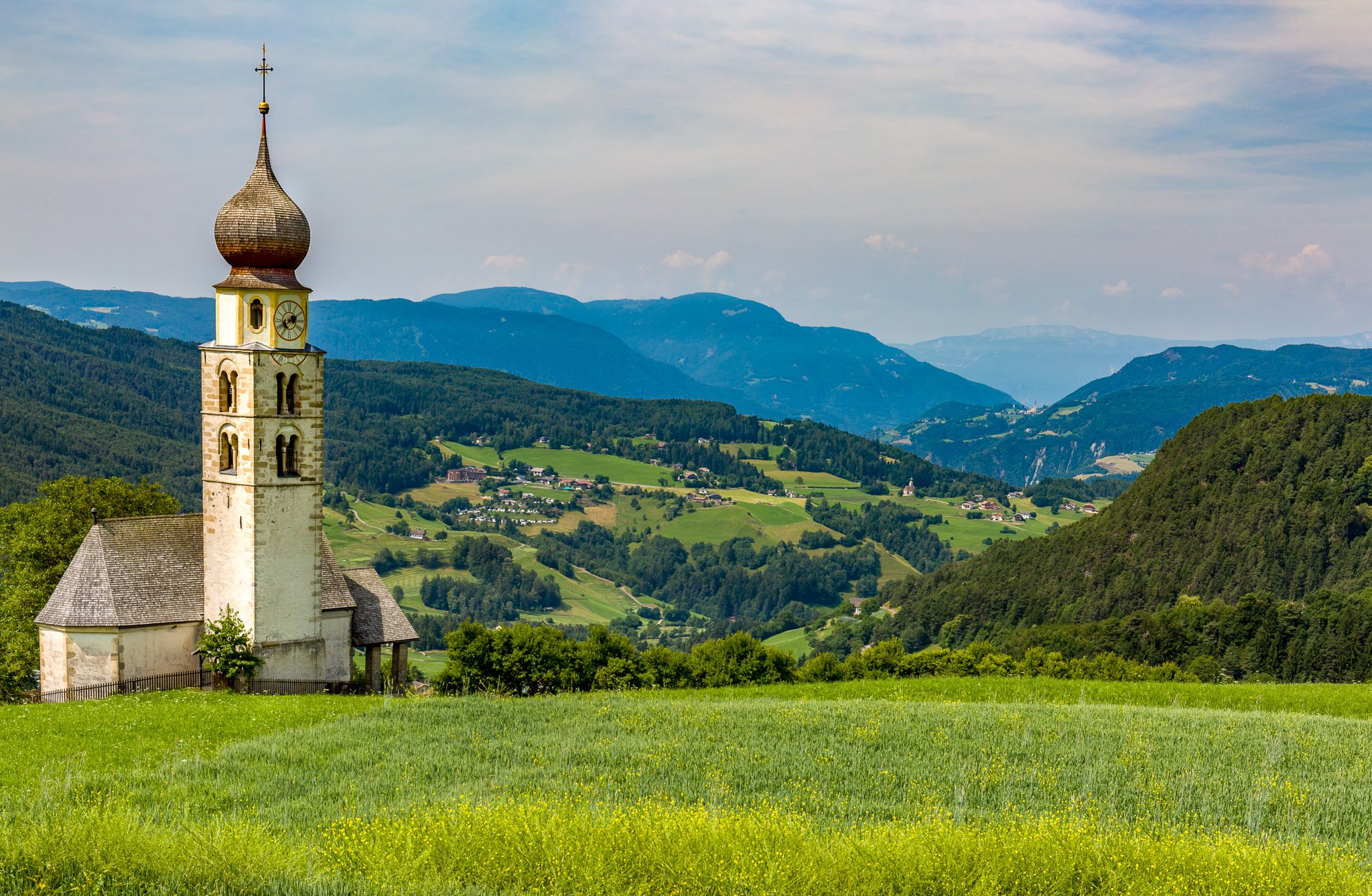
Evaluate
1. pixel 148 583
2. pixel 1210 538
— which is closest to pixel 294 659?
pixel 148 583

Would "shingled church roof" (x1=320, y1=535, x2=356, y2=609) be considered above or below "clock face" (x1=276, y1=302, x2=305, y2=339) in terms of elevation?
below

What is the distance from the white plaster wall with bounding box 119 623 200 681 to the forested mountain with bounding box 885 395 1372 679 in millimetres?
96418

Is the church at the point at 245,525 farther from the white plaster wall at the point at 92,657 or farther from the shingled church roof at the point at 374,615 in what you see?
the shingled church roof at the point at 374,615

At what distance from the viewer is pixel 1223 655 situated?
82938 mm

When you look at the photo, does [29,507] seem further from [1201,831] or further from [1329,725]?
[1329,725]

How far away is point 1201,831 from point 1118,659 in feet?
122

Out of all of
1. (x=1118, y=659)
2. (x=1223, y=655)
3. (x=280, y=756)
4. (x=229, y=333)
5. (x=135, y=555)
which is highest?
(x=229, y=333)

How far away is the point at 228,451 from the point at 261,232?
8.55 metres

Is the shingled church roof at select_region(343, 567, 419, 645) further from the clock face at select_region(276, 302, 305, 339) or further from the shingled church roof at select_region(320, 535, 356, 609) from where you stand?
the clock face at select_region(276, 302, 305, 339)

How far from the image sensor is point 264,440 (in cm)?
3997

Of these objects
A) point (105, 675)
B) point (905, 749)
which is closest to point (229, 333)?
point (105, 675)

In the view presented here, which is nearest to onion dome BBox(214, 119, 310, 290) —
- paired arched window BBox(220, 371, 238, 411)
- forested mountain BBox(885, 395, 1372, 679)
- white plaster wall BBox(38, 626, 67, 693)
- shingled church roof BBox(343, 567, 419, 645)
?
paired arched window BBox(220, 371, 238, 411)

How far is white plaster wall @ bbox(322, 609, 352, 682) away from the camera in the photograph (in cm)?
4212

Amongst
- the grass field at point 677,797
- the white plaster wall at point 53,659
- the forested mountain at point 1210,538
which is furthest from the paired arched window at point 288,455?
the forested mountain at point 1210,538
